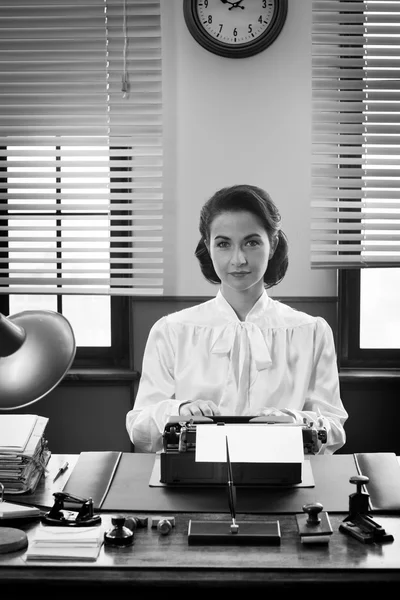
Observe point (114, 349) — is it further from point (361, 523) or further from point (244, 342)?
point (361, 523)

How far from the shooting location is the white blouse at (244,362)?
2809 millimetres

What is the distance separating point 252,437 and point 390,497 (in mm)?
425

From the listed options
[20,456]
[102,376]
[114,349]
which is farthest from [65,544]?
[114,349]

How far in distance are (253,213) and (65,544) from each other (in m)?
1.61

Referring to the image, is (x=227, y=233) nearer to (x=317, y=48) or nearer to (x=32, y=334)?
(x=317, y=48)

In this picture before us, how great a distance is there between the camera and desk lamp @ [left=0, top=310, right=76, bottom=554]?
157 cm

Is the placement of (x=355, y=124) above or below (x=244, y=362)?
above

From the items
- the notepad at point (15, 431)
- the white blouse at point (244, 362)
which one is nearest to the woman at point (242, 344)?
the white blouse at point (244, 362)

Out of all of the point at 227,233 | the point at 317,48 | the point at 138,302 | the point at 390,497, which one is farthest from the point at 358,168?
the point at 390,497

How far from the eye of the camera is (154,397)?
2.79 meters

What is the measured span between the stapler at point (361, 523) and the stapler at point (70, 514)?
24.3 inches

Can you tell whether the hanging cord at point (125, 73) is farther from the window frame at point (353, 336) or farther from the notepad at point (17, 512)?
the notepad at point (17, 512)

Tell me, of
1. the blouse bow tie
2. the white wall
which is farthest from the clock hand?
the blouse bow tie

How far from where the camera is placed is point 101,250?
3.59m
